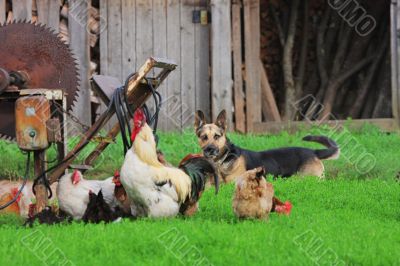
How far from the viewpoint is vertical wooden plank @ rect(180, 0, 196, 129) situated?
1688 centimetres

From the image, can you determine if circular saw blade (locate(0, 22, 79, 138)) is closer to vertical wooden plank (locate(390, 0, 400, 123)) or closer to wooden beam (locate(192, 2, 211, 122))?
wooden beam (locate(192, 2, 211, 122))

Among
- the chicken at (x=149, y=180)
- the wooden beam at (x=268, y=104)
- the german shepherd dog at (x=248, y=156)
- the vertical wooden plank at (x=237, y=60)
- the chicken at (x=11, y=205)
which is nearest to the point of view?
the chicken at (x=149, y=180)

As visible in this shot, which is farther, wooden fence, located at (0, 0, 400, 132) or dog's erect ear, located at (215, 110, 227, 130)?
wooden fence, located at (0, 0, 400, 132)

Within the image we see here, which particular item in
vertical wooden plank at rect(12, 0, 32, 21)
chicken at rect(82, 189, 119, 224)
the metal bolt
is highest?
vertical wooden plank at rect(12, 0, 32, 21)

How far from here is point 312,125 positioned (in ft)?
56.2

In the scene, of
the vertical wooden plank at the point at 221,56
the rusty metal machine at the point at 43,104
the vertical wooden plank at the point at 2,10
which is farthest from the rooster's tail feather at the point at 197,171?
the vertical wooden plank at the point at 2,10

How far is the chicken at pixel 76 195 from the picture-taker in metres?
8.80

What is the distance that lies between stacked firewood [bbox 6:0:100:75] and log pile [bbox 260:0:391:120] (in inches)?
181

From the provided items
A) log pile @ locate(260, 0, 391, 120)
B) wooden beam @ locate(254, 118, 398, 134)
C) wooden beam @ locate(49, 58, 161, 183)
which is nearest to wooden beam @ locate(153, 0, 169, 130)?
wooden beam @ locate(254, 118, 398, 134)

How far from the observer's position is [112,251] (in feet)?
23.6

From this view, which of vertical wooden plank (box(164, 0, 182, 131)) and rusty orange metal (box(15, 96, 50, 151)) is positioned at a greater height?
rusty orange metal (box(15, 96, 50, 151))

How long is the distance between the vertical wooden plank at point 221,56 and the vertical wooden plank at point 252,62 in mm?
485

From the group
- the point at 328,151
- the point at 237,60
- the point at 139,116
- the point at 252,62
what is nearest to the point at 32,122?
the point at 139,116

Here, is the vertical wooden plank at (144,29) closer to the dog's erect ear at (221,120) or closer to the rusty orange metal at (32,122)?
the dog's erect ear at (221,120)
